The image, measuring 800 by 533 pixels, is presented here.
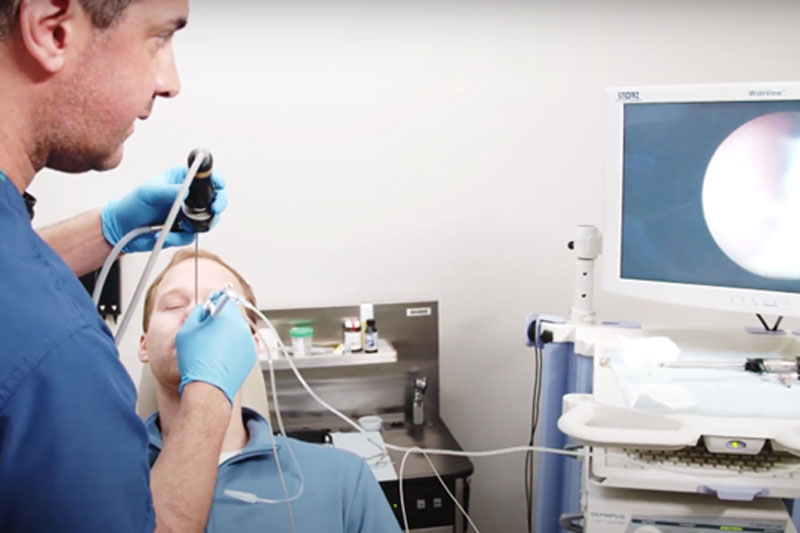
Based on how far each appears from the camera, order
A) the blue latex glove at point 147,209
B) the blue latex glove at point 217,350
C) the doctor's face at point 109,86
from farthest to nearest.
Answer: the blue latex glove at point 147,209
the blue latex glove at point 217,350
the doctor's face at point 109,86

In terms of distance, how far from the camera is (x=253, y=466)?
1544 millimetres

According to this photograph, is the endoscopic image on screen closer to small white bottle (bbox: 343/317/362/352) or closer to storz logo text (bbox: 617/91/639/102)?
storz logo text (bbox: 617/91/639/102)

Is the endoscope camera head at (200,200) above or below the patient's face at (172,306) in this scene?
above

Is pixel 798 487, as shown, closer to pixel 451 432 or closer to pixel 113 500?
pixel 113 500

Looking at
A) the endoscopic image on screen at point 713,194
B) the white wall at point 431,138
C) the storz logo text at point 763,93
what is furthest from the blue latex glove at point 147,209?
the storz logo text at point 763,93

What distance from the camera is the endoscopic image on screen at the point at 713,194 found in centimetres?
148

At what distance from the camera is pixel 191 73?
2.19m

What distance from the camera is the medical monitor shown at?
1.48 meters

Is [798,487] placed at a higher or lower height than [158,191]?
lower

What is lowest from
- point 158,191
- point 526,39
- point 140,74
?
point 158,191

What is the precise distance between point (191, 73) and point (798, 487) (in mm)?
1912

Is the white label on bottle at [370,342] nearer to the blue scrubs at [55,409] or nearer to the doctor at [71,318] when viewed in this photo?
the doctor at [71,318]

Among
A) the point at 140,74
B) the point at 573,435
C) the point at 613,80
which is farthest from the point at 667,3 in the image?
the point at 140,74

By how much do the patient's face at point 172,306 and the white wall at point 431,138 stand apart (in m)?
0.61
